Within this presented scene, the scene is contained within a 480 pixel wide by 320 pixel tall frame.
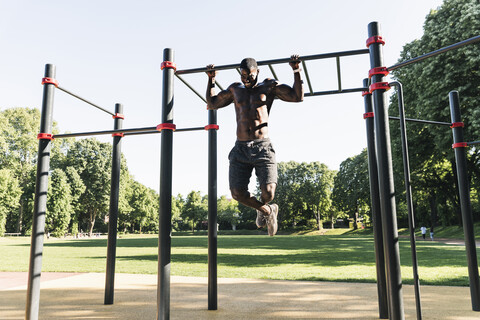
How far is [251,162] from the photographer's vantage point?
3.88 metres

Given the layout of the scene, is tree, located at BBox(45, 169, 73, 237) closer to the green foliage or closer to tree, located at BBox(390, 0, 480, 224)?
the green foliage

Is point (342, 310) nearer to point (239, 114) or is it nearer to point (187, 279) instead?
point (239, 114)

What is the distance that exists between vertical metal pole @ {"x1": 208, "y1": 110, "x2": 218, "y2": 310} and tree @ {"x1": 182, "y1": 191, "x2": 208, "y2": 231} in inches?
2378

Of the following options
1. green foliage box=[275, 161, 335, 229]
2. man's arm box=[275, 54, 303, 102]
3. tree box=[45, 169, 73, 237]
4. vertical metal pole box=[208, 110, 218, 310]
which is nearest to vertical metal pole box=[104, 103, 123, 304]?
vertical metal pole box=[208, 110, 218, 310]

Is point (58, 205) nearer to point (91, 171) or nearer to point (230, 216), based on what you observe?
point (91, 171)

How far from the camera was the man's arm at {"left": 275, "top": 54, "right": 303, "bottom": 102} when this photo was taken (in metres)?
3.81

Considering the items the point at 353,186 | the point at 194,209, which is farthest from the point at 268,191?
the point at 194,209

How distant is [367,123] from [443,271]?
7183mm

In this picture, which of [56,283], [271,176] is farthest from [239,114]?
[56,283]

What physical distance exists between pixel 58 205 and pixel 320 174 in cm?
4000

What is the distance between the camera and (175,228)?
234 feet

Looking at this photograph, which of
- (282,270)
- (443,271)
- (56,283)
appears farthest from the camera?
(282,270)

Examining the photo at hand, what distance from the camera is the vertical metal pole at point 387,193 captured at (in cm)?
321

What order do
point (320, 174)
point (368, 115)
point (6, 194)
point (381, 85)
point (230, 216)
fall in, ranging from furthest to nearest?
1. point (230, 216)
2. point (320, 174)
3. point (6, 194)
4. point (368, 115)
5. point (381, 85)
